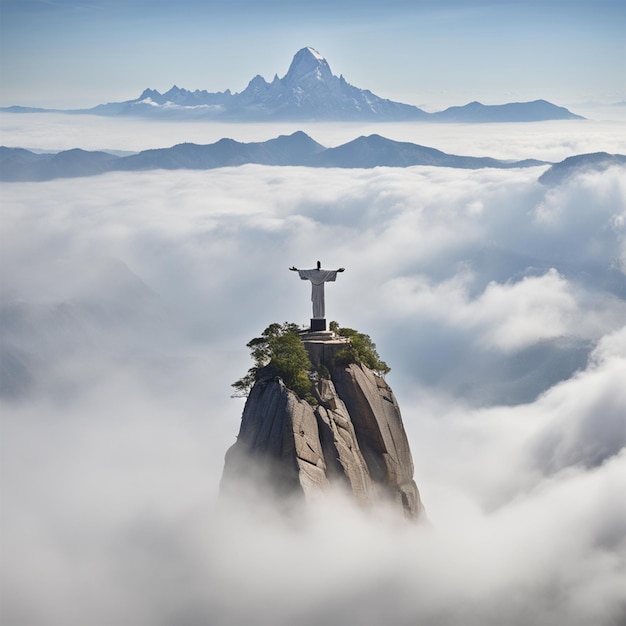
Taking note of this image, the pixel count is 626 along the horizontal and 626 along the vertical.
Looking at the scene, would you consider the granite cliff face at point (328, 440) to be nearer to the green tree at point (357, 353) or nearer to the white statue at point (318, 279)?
the green tree at point (357, 353)

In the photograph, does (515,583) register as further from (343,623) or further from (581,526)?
(581,526)

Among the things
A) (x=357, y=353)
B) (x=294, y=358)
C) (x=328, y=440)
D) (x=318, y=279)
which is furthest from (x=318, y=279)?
(x=328, y=440)

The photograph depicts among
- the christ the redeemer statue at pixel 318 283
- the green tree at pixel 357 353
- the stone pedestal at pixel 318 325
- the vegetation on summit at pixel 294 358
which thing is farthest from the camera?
the stone pedestal at pixel 318 325

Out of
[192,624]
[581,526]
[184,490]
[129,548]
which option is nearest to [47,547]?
[184,490]

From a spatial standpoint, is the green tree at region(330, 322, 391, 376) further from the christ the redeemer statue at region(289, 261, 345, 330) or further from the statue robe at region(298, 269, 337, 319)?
the statue robe at region(298, 269, 337, 319)

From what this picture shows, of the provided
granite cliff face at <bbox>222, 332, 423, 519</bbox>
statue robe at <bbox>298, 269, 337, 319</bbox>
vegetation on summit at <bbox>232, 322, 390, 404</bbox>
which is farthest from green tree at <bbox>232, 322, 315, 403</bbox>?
statue robe at <bbox>298, 269, 337, 319</bbox>

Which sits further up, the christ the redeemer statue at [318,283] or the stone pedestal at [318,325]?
the christ the redeemer statue at [318,283]

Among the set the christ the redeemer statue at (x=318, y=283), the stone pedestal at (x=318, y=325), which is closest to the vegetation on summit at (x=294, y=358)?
the stone pedestal at (x=318, y=325)
